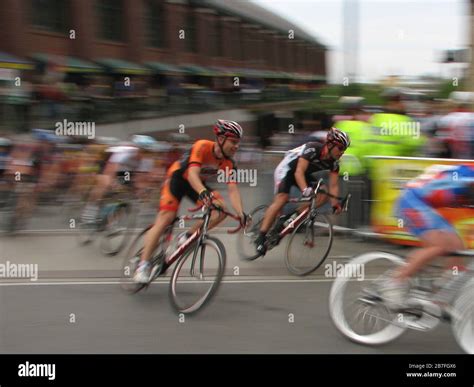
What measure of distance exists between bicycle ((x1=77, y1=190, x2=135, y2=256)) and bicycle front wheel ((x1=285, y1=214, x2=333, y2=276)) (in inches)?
88.4

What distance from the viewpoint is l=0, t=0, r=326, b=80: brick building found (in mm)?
24031

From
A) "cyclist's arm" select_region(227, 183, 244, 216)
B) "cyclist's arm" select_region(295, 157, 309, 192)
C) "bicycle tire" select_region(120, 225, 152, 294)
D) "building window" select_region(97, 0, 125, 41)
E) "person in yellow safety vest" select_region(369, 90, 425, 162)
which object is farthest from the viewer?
"building window" select_region(97, 0, 125, 41)

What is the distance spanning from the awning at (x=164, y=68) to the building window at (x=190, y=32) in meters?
2.21

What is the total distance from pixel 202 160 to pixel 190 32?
87.9ft

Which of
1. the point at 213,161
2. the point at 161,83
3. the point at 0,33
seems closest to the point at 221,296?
the point at 213,161

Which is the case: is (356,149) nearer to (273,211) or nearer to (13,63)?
(273,211)

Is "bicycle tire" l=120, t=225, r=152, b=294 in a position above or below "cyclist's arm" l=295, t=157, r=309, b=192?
below

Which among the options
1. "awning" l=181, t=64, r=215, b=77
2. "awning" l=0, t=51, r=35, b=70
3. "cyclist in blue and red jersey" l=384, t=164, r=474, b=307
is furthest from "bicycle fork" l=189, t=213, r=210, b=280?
"awning" l=181, t=64, r=215, b=77

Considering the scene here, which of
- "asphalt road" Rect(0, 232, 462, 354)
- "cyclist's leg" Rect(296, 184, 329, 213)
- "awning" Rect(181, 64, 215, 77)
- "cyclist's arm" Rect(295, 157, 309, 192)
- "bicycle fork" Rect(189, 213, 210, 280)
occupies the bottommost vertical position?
"asphalt road" Rect(0, 232, 462, 354)

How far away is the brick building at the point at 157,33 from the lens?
24.0 metres

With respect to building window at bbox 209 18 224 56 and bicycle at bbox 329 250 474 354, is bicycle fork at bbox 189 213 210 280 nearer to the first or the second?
bicycle at bbox 329 250 474 354

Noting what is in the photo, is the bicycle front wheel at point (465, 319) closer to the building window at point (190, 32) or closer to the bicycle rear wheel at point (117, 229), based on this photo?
the bicycle rear wheel at point (117, 229)

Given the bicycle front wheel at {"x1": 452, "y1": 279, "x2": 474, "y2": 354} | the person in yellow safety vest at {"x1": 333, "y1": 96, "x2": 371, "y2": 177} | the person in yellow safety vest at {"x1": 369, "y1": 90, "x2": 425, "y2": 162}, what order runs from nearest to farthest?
the bicycle front wheel at {"x1": 452, "y1": 279, "x2": 474, "y2": 354} < the person in yellow safety vest at {"x1": 369, "y1": 90, "x2": 425, "y2": 162} < the person in yellow safety vest at {"x1": 333, "y1": 96, "x2": 371, "y2": 177}

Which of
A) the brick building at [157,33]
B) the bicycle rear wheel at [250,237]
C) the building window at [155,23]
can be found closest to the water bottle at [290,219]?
the bicycle rear wheel at [250,237]
